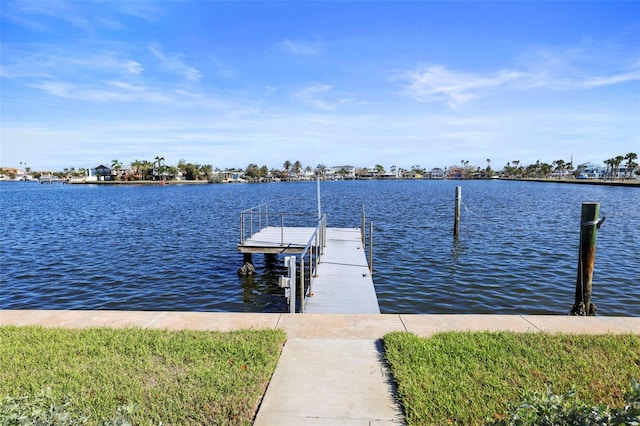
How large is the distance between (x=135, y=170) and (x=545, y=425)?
202m

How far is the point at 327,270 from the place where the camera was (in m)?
12.8

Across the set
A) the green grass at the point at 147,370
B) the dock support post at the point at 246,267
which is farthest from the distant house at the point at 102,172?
the green grass at the point at 147,370

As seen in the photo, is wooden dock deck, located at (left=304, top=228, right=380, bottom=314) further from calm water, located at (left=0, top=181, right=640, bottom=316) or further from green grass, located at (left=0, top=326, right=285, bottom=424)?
green grass, located at (left=0, top=326, right=285, bottom=424)

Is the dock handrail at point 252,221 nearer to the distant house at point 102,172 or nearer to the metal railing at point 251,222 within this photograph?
the metal railing at point 251,222

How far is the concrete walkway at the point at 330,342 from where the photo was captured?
4.33 meters

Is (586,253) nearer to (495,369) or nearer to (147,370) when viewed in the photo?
(495,369)

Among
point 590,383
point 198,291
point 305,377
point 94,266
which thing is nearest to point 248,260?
point 198,291

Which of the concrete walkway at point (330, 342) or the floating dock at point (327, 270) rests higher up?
the concrete walkway at point (330, 342)

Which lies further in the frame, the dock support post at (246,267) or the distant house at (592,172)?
the distant house at (592,172)

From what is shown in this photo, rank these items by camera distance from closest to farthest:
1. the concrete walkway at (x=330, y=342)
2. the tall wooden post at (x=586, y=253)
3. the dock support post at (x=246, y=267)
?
the concrete walkway at (x=330, y=342), the tall wooden post at (x=586, y=253), the dock support post at (x=246, y=267)

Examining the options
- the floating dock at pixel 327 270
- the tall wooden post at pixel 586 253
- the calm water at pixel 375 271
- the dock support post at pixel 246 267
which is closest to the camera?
the floating dock at pixel 327 270

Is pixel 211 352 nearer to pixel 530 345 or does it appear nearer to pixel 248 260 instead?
pixel 530 345

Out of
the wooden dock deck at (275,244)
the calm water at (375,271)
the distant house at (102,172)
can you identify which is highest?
the distant house at (102,172)

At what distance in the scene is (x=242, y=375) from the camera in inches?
198
